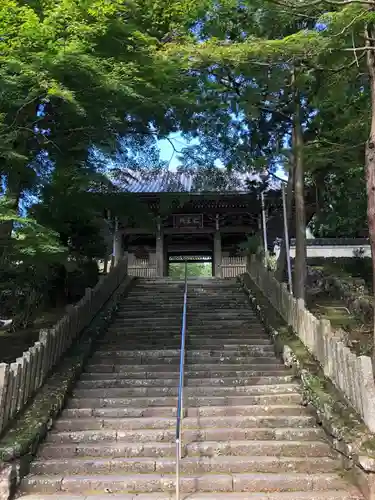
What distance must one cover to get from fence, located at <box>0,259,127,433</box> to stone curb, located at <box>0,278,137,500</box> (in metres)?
0.12

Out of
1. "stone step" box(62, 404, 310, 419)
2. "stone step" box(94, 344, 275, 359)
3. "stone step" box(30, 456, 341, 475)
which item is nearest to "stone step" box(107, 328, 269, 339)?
"stone step" box(94, 344, 275, 359)

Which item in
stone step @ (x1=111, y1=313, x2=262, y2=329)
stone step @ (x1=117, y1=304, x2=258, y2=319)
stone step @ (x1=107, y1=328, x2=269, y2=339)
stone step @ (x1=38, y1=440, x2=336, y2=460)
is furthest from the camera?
stone step @ (x1=117, y1=304, x2=258, y2=319)

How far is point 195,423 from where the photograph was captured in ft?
19.6

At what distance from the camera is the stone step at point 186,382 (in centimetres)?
716

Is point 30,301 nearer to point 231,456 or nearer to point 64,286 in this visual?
point 64,286

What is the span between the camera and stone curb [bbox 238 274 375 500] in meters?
4.56

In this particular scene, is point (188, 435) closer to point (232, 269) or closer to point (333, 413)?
point (333, 413)

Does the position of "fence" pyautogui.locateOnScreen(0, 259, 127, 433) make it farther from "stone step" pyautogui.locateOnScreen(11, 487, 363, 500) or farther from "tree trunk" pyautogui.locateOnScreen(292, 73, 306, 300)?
"tree trunk" pyautogui.locateOnScreen(292, 73, 306, 300)

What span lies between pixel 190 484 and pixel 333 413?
1972 millimetres

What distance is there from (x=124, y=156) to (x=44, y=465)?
577cm

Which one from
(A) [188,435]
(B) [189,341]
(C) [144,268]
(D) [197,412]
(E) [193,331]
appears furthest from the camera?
(C) [144,268]

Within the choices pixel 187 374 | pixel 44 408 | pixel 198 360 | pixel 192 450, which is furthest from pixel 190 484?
pixel 198 360

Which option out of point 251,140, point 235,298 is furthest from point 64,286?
point 251,140

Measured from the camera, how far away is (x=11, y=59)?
216 inches
